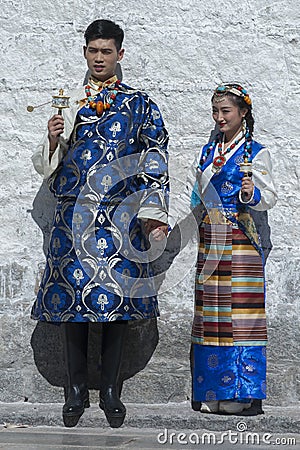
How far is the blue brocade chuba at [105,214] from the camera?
484cm

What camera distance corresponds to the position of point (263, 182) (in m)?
4.98

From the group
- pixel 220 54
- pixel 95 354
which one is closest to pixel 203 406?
pixel 95 354

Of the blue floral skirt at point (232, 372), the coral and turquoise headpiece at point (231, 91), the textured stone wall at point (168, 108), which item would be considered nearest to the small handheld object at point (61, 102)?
the textured stone wall at point (168, 108)

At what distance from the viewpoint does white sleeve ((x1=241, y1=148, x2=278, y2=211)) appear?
4.96 meters

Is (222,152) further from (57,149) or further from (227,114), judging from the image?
(57,149)

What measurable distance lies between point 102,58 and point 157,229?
0.89m

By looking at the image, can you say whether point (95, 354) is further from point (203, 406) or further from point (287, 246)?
point (287, 246)

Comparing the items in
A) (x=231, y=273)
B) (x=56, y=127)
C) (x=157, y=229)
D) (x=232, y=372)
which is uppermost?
(x=56, y=127)

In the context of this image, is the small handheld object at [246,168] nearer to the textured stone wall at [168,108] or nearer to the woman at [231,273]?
the woman at [231,273]

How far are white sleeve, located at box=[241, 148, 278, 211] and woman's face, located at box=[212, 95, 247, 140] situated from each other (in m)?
0.19

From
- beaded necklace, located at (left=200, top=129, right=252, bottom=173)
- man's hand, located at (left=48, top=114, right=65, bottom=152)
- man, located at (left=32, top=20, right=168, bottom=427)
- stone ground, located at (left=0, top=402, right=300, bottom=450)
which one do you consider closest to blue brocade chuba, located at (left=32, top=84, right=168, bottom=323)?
man, located at (left=32, top=20, right=168, bottom=427)

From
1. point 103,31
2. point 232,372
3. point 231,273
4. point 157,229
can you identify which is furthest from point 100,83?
point 232,372

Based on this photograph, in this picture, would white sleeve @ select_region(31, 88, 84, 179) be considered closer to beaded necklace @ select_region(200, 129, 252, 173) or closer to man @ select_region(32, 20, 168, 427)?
man @ select_region(32, 20, 168, 427)

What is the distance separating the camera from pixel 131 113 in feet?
16.4
